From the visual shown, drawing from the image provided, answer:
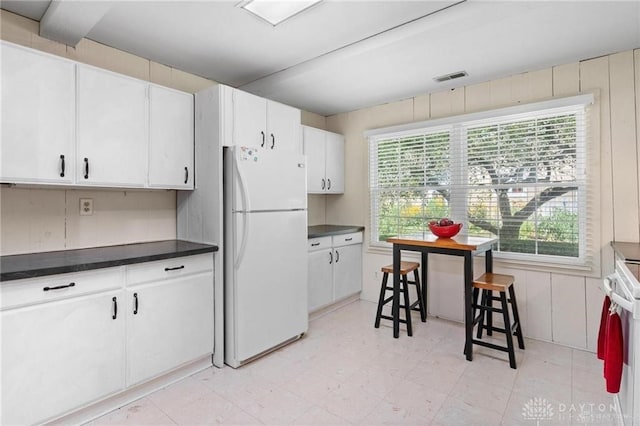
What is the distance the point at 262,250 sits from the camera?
268 cm

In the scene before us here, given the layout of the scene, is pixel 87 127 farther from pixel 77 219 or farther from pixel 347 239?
pixel 347 239

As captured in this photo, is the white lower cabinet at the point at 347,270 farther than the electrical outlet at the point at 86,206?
Yes

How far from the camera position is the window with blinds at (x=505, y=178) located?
2.90 m

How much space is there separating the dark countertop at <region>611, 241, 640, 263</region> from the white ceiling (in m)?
1.51

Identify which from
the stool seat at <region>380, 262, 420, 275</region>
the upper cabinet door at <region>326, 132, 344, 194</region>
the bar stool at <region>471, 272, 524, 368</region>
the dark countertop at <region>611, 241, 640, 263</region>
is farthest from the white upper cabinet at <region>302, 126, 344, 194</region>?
the dark countertop at <region>611, 241, 640, 263</region>

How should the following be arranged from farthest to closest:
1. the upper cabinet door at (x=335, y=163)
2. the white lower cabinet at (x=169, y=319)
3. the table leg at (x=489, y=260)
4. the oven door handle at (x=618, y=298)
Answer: the upper cabinet door at (x=335, y=163), the table leg at (x=489, y=260), the white lower cabinet at (x=169, y=319), the oven door handle at (x=618, y=298)

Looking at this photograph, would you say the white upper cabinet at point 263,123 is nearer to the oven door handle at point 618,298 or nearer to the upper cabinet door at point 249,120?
the upper cabinet door at point 249,120

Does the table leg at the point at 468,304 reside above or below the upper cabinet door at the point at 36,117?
below

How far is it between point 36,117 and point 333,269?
9.33ft

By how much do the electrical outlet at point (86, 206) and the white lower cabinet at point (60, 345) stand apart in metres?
0.73

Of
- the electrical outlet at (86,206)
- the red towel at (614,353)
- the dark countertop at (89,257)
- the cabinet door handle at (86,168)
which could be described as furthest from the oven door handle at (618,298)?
the electrical outlet at (86,206)

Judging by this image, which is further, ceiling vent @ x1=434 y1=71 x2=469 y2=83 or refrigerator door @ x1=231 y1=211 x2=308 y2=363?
ceiling vent @ x1=434 y1=71 x2=469 y2=83

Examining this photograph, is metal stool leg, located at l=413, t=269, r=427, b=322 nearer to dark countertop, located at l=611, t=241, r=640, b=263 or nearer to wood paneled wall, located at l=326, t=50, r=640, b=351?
wood paneled wall, located at l=326, t=50, r=640, b=351

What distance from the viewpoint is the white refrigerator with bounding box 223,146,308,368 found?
99.9 inches
